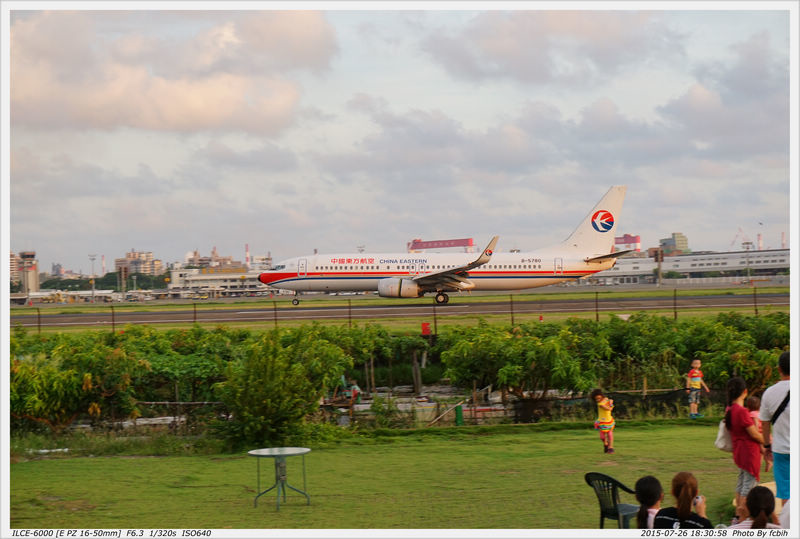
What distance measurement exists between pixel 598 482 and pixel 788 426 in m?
1.95

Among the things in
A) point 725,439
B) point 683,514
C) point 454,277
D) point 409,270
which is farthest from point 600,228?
point 683,514

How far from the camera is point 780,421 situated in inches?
285

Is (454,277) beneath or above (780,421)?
above

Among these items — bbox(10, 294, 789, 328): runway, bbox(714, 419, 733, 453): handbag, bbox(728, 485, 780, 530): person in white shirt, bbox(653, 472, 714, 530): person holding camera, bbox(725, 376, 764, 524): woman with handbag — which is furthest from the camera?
bbox(10, 294, 789, 328): runway

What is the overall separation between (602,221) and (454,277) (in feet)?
39.2

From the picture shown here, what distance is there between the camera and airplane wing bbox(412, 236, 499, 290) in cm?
4033

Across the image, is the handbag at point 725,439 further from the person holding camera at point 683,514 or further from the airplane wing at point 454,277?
the airplane wing at point 454,277

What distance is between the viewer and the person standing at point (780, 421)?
7199 mm

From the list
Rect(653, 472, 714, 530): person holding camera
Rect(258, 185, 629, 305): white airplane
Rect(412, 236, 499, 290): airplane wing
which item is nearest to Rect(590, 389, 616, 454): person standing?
Rect(653, 472, 714, 530): person holding camera

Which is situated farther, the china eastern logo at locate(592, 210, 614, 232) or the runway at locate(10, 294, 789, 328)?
the china eastern logo at locate(592, 210, 614, 232)

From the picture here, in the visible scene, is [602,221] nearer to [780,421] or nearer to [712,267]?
[780,421]

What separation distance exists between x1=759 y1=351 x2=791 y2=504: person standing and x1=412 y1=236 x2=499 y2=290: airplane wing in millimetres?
32165

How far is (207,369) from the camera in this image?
19.2 metres

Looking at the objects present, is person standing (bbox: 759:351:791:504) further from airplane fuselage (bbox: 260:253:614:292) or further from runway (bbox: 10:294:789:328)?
airplane fuselage (bbox: 260:253:614:292)
